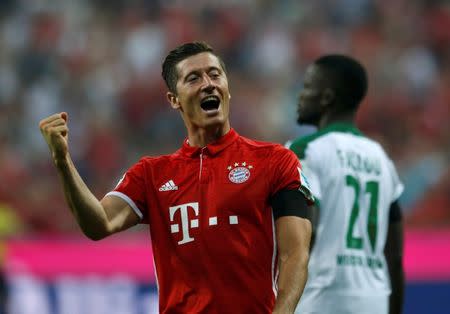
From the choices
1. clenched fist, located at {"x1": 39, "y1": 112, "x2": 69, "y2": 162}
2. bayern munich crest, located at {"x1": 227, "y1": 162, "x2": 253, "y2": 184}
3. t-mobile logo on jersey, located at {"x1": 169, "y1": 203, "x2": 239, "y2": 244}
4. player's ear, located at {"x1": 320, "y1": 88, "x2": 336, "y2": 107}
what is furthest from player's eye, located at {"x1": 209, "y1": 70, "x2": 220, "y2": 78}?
player's ear, located at {"x1": 320, "y1": 88, "x2": 336, "y2": 107}

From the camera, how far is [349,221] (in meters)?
5.95

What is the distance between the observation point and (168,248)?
187 inches

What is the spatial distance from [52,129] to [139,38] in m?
10.9

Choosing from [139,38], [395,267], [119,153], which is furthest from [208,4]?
[395,267]

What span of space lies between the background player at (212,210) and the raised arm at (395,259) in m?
1.60

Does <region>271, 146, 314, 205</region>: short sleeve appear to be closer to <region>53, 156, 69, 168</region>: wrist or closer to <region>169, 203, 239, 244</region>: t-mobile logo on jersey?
<region>169, 203, 239, 244</region>: t-mobile logo on jersey

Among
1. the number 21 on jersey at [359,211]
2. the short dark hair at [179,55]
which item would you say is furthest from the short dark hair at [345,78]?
the short dark hair at [179,55]

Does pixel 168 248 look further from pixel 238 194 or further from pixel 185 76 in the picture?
pixel 185 76

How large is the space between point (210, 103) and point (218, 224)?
1.83 feet

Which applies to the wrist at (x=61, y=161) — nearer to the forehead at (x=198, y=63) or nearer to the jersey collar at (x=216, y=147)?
the jersey collar at (x=216, y=147)

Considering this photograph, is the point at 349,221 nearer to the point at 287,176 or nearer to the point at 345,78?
the point at 345,78

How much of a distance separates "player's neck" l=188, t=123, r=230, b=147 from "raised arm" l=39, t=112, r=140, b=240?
0.42 m

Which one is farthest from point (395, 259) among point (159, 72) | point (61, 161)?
point (159, 72)

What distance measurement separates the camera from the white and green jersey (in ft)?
19.4
